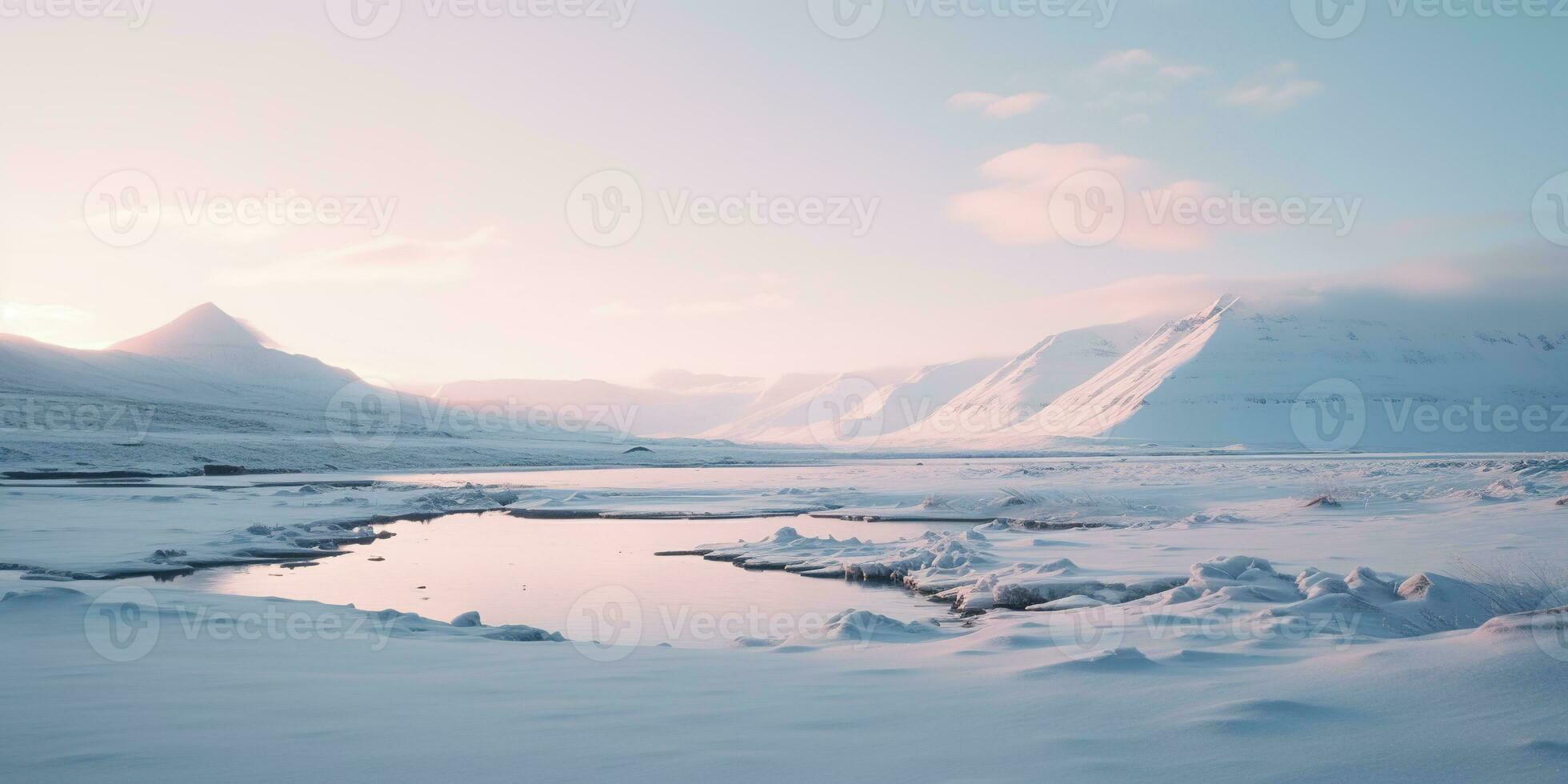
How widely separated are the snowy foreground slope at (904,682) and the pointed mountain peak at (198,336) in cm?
15659

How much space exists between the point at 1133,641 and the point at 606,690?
4246mm

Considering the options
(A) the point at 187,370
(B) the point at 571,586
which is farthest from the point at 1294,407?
(B) the point at 571,586

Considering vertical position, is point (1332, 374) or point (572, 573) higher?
point (1332, 374)

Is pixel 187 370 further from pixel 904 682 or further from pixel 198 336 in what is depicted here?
pixel 904 682

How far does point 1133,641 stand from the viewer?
709 centimetres

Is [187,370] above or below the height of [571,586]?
above

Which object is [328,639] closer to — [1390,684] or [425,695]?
[425,695]

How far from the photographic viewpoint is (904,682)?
5.57m

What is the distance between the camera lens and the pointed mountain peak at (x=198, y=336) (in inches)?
5689

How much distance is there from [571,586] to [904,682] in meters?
8.28

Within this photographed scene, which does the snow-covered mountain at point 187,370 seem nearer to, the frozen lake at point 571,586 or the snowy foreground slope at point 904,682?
the frozen lake at point 571,586

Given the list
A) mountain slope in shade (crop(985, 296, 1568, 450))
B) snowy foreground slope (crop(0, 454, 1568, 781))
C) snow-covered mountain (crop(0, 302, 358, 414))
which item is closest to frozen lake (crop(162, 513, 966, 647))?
snowy foreground slope (crop(0, 454, 1568, 781))

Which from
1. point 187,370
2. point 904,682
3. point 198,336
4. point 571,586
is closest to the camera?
point 904,682

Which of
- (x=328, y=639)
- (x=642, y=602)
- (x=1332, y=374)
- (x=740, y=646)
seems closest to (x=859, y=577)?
(x=642, y=602)
